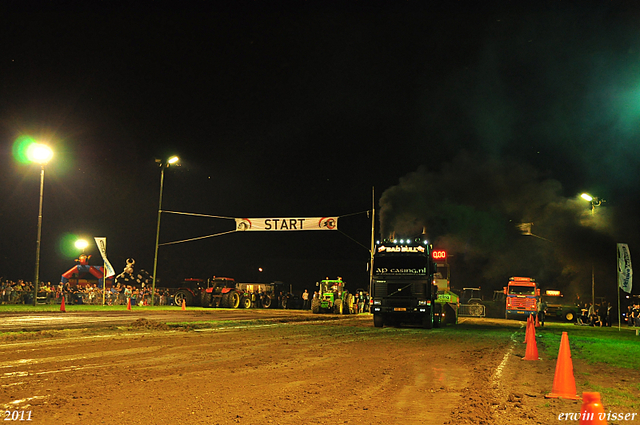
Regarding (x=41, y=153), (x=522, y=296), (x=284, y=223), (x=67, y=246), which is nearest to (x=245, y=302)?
(x=284, y=223)

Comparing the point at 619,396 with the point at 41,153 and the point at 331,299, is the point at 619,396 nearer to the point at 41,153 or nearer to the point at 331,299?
the point at 331,299

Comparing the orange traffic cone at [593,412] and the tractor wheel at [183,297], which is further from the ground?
the orange traffic cone at [593,412]

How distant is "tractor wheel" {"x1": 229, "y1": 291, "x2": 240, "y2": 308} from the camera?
39.8 meters

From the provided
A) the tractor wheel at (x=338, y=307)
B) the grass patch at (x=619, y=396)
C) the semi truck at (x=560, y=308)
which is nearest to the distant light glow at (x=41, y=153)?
the tractor wheel at (x=338, y=307)

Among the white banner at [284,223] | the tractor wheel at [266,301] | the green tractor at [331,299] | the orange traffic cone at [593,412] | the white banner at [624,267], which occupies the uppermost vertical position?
the white banner at [284,223]

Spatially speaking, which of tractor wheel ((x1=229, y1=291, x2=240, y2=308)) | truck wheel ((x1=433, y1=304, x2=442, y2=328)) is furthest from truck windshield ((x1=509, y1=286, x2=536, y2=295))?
tractor wheel ((x1=229, y1=291, x2=240, y2=308))

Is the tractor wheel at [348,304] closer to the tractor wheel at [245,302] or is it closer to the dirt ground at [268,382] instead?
the tractor wheel at [245,302]

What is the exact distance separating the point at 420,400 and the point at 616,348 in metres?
12.0

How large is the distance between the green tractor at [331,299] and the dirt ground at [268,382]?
67.8ft

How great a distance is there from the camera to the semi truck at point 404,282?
22.2 meters

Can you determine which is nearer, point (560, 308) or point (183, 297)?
point (183, 297)

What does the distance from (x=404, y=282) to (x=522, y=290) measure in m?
21.1

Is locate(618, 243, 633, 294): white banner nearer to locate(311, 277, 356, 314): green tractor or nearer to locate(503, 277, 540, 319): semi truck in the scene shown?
locate(503, 277, 540, 319): semi truck

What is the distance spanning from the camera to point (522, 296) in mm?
39656
